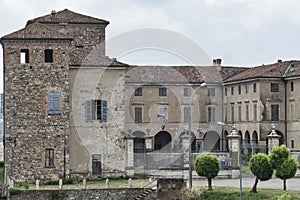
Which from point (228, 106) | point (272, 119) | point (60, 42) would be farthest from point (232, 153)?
point (228, 106)

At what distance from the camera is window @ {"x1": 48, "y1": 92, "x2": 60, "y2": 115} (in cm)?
4925

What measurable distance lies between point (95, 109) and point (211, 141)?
27904mm

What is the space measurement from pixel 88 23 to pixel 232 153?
47.0 feet

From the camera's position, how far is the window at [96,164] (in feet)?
167

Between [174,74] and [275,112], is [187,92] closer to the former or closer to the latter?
[174,74]

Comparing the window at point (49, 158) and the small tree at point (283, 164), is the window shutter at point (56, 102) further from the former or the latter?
the small tree at point (283, 164)

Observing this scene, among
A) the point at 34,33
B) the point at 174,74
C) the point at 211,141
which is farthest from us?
the point at 174,74

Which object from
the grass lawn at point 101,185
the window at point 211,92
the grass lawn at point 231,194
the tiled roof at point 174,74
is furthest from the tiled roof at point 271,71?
the grass lawn at point 231,194

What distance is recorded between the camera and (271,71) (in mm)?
72000

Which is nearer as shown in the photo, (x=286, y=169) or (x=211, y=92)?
(x=286, y=169)

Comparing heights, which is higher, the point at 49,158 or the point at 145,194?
the point at 49,158

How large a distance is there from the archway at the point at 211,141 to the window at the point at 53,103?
29396mm

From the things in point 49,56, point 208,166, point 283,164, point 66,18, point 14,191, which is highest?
point 66,18

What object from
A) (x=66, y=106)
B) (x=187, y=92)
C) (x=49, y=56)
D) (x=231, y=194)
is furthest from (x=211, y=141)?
(x=231, y=194)
